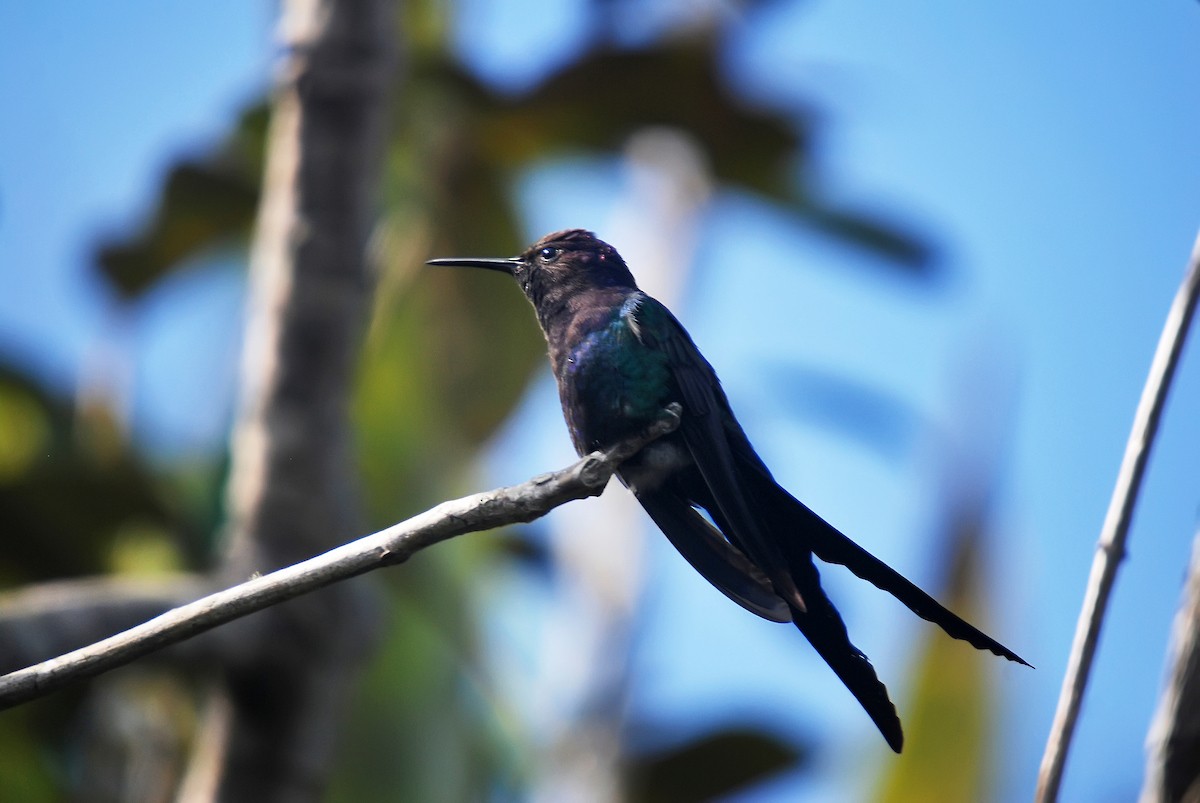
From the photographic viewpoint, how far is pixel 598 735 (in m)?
4.31

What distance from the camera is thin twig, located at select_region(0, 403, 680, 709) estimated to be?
1.43m

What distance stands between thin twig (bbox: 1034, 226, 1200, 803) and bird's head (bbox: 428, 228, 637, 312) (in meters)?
1.25

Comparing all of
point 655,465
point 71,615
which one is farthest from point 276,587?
point 71,615

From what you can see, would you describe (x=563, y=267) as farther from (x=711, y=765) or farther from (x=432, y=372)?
(x=711, y=765)

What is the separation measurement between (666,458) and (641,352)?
0.27m

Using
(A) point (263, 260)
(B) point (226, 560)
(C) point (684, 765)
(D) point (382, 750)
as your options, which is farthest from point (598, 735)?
(A) point (263, 260)

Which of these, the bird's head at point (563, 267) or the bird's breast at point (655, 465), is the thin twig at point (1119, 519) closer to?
the bird's breast at point (655, 465)

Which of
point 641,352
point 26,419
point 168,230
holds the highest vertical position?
point 168,230

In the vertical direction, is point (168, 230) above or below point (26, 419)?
above

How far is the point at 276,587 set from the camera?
57.4 inches

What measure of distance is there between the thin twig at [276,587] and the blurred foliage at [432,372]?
2453 mm

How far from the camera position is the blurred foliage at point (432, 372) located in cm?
423

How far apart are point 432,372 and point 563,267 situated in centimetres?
194

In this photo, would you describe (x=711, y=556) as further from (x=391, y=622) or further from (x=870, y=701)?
(x=391, y=622)
